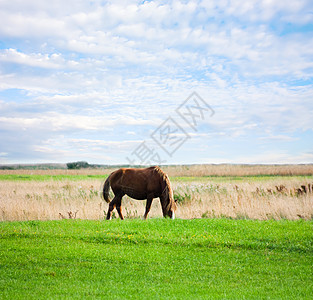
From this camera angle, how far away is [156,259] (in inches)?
296

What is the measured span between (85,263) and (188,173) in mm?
32451

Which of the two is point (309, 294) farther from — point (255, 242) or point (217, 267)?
point (255, 242)

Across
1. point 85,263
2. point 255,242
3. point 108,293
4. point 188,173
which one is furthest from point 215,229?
point 188,173

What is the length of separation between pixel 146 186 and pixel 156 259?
Answer: 4159 mm

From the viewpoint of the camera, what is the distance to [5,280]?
6.41 metres

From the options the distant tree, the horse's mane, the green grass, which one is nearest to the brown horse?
the horse's mane

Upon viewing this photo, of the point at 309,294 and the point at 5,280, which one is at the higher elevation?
the point at 5,280

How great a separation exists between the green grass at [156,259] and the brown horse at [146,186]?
84cm

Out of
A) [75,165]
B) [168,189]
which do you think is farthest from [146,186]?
[75,165]

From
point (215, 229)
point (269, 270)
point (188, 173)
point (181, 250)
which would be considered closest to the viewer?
point (269, 270)

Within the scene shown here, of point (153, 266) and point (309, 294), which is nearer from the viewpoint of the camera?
point (309, 294)

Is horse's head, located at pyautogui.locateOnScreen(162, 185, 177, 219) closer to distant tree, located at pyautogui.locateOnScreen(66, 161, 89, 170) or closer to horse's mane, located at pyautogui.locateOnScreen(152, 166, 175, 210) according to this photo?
horse's mane, located at pyautogui.locateOnScreen(152, 166, 175, 210)

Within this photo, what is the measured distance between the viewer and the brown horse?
11.2 metres

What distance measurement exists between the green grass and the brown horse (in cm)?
84
